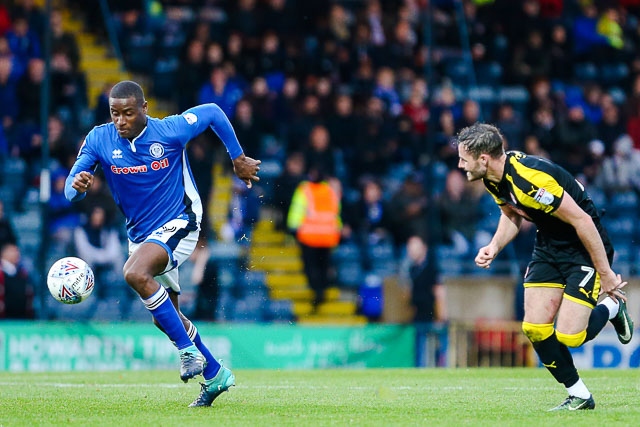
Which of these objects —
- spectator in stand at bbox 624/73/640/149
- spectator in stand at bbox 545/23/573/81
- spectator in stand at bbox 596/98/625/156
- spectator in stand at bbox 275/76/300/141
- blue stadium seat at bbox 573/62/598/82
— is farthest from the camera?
blue stadium seat at bbox 573/62/598/82

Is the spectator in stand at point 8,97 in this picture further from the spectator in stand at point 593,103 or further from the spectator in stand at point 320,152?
the spectator in stand at point 593,103

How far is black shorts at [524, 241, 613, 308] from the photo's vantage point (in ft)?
25.9

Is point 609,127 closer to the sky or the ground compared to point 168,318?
closer to the sky

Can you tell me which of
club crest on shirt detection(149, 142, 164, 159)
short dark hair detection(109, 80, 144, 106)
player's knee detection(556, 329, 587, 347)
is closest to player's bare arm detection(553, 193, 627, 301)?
player's knee detection(556, 329, 587, 347)

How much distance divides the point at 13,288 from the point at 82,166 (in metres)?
7.57

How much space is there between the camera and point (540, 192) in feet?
25.0

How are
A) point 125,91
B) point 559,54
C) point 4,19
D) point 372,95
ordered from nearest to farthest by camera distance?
point 125,91 < point 372,95 < point 4,19 < point 559,54

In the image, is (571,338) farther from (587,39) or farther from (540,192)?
(587,39)

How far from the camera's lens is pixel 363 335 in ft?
52.0

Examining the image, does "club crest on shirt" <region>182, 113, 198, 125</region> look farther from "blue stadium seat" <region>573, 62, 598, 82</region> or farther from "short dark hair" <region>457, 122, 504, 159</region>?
"blue stadium seat" <region>573, 62, 598, 82</region>

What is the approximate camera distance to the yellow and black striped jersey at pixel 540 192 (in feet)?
25.1

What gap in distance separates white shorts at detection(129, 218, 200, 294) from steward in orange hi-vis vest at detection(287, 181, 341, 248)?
27.0 feet

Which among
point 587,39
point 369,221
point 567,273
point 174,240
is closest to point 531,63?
point 587,39

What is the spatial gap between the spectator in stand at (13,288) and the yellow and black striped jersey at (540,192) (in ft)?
29.2
